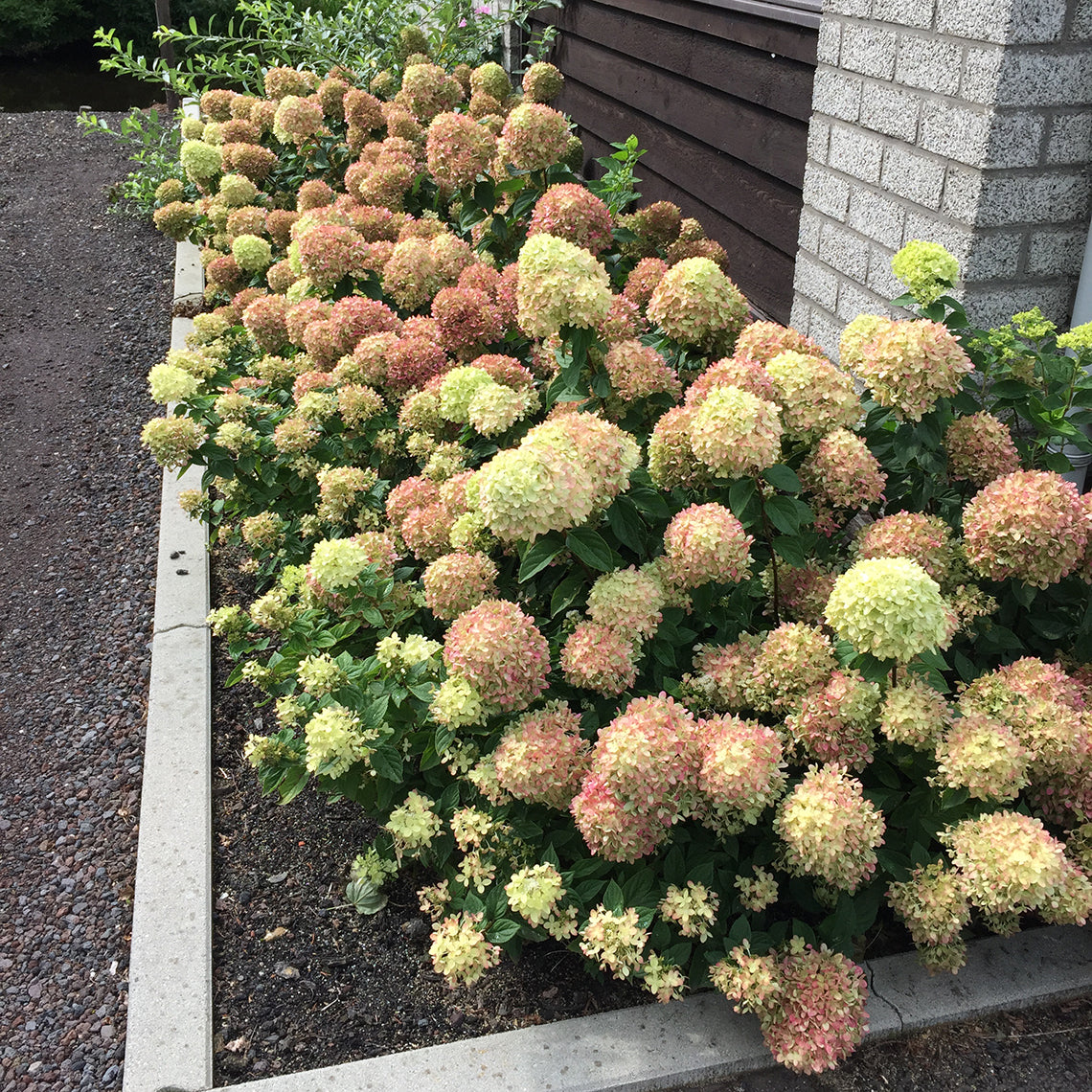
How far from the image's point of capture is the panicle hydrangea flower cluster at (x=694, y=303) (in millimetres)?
2195

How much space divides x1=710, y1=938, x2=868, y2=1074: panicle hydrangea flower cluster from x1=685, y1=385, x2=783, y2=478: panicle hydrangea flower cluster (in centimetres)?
84

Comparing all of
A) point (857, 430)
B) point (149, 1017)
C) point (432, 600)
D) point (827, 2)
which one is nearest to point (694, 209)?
point (827, 2)

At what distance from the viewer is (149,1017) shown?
76.7 inches

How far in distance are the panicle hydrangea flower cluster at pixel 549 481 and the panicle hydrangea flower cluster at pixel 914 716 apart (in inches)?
24.1

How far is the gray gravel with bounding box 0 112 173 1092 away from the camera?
6.90 ft

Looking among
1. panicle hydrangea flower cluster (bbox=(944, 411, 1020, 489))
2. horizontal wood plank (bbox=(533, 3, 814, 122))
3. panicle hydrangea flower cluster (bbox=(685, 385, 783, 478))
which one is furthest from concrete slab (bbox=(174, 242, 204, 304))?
panicle hydrangea flower cluster (bbox=(944, 411, 1020, 489))

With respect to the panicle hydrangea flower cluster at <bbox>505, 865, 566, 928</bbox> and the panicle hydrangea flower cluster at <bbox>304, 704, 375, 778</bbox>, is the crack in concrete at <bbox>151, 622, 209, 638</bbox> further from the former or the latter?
the panicle hydrangea flower cluster at <bbox>505, 865, 566, 928</bbox>

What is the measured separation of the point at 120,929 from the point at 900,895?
163cm

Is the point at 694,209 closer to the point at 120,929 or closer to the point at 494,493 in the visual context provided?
the point at 494,493

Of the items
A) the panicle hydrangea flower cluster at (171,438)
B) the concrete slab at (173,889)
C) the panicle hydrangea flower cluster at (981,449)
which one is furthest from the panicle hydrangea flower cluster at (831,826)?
the panicle hydrangea flower cluster at (171,438)

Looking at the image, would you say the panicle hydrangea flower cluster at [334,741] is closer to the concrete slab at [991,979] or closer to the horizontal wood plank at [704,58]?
the concrete slab at [991,979]

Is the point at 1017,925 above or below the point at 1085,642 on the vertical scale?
below

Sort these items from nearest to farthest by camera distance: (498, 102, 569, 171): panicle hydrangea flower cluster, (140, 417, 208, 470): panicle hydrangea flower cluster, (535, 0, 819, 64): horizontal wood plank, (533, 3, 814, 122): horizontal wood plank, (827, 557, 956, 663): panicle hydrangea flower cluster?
(827, 557, 956, 663): panicle hydrangea flower cluster → (140, 417, 208, 470): panicle hydrangea flower cluster → (498, 102, 569, 171): panicle hydrangea flower cluster → (535, 0, 819, 64): horizontal wood plank → (533, 3, 814, 122): horizontal wood plank

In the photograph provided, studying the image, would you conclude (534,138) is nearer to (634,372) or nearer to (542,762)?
(634,372)
